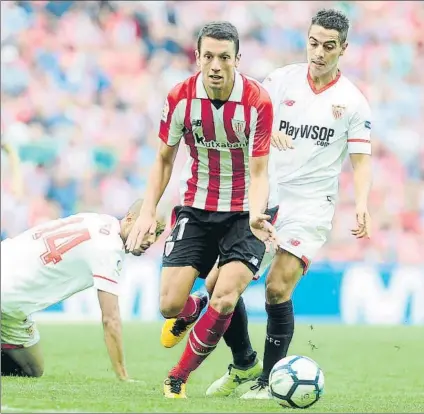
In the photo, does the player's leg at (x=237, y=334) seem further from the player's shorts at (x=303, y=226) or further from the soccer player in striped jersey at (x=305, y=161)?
the player's shorts at (x=303, y=226)

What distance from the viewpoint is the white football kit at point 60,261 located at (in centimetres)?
694

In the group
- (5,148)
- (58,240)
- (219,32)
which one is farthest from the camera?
(5,148)

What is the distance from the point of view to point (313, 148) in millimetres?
7133

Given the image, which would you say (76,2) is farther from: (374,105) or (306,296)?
(306,296)

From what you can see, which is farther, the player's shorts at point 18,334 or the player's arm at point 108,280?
the player's shorts at point 18,334

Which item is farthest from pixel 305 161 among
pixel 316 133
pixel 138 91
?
pixel 138 91

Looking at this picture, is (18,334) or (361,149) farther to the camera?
(18,334)

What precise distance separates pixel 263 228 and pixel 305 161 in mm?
1391

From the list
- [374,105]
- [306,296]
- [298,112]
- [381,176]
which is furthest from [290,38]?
[298,112]

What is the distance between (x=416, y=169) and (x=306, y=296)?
137 inches

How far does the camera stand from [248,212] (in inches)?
259

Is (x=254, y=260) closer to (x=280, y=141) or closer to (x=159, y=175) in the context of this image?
(x=159, y=175)

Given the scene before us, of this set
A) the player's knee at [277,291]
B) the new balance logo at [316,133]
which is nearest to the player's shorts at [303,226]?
the player's knee at [277,291]

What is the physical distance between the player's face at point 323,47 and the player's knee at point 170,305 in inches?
73.3
